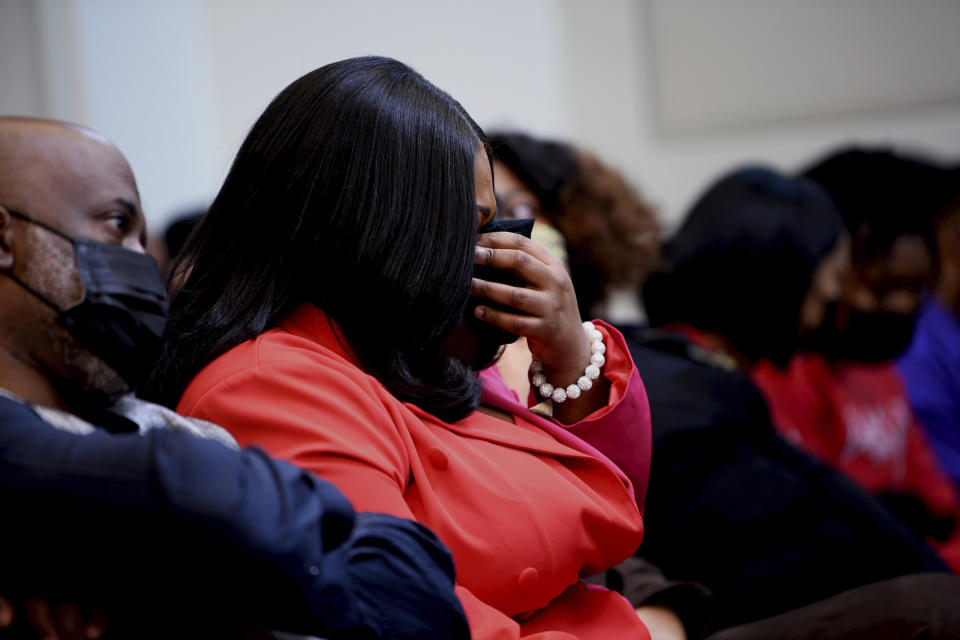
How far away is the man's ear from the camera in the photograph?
36.2 inches

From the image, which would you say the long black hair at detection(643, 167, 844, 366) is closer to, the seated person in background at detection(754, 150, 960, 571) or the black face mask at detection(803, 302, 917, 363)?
the seated person in background at detection(754, 150, 960, 571)

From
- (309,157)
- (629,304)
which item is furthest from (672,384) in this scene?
(629,304)

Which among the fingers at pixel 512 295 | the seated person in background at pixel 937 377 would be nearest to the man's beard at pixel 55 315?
the fingers at pixel 512 295

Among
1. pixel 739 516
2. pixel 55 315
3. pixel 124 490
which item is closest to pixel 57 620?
pixel 124 490

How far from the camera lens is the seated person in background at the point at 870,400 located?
2576 millimetres

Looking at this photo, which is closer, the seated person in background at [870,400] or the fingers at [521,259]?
the fingers at [521,259]

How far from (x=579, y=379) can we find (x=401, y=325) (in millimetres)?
285

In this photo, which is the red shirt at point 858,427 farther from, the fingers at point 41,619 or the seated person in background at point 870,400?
the fingers at point 41,619

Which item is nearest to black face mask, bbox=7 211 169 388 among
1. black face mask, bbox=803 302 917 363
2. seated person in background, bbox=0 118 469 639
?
seated person in background, bbox=0 118 469 639

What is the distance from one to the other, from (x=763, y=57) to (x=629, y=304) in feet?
3.61

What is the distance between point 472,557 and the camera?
104cm

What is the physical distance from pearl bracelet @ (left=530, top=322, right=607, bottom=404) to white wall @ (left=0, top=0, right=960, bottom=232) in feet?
5.88

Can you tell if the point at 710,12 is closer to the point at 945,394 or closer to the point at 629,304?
the point at 629,304

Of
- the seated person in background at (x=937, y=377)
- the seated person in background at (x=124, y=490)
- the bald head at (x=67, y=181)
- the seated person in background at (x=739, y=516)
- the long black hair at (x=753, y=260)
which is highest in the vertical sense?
the bald head at (x=67, y=181)
